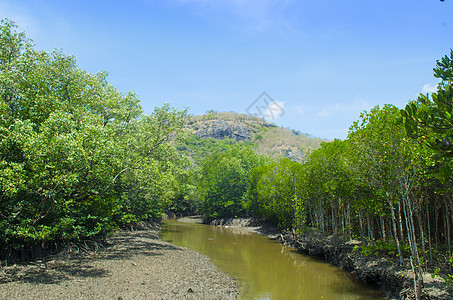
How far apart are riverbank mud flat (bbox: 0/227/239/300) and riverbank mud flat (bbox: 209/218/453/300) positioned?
276 inches

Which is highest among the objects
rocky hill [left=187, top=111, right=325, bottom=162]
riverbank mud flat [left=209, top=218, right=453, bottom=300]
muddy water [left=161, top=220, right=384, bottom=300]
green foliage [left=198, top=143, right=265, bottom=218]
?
rocky hill [left=187, top=111, right=325, bottom=162]

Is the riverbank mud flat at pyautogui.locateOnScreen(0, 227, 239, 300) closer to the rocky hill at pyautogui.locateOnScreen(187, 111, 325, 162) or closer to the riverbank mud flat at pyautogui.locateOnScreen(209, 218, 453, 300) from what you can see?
the riverbank mud flat at pyautogui.locateOnScreen(209, 218, 453, 300)

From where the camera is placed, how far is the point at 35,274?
1177 centimetres

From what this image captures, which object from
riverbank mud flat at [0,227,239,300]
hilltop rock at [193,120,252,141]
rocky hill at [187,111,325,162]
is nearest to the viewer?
riverbank mud flat at [0,227,239,300]

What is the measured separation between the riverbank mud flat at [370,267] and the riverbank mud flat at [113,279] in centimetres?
701

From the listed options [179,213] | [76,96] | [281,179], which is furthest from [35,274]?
[179,213]

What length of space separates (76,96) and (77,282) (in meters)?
9.96

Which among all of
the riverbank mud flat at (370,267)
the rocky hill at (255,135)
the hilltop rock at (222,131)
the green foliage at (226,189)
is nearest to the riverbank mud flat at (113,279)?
the riverbank mud flat at (370,267)

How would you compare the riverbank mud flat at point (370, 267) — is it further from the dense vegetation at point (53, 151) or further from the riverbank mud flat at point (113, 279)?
the dense vegetation at point (53, 151)

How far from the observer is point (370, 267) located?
14.6m

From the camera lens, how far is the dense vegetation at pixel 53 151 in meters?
11.2

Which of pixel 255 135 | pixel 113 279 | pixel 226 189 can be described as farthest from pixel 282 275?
pixel 255 135

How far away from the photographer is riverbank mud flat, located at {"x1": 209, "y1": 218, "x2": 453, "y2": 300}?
412 inches

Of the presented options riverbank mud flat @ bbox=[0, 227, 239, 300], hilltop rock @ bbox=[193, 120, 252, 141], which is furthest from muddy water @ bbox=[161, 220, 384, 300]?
hilltop rock @ bbox=[193, 120, 252, 141]
